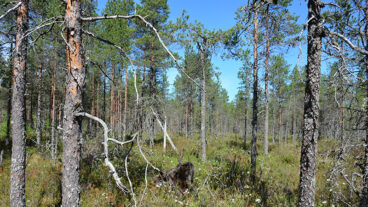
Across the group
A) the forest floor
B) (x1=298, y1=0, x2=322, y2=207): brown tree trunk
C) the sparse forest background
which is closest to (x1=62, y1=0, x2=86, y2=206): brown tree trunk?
the sparse forest background

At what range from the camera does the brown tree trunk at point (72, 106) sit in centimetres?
208

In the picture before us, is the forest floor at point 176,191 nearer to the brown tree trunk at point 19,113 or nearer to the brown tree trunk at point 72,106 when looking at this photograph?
the brown tree trunk at point 19,113

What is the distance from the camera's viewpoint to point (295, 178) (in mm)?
8383

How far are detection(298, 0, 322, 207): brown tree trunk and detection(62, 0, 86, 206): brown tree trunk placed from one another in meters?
3.92

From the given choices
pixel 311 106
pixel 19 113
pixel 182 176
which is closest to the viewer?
pixel 311 106

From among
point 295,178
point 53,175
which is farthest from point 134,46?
point 295,178

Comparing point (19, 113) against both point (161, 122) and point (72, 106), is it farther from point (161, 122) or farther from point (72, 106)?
point (161, 122)

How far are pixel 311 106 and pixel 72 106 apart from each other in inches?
158

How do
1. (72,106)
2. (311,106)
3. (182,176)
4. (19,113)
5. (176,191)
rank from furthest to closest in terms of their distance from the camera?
(182,176)
(176,191)
(19,113)
(311,106)
(72,106)

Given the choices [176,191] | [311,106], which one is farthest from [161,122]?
[176,191]

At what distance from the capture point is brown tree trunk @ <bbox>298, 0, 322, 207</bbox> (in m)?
3.28

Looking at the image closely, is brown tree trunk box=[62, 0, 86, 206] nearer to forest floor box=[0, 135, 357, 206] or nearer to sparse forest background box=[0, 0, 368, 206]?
sparse forest background box=[0, 0, 368, 206]

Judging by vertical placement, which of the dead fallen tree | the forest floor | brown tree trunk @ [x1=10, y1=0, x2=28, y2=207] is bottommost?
the forest floor

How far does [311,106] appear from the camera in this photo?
3.31 meters
